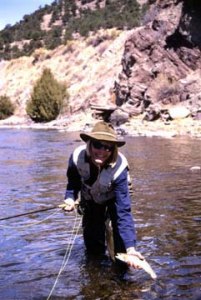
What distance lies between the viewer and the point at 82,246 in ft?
24.8

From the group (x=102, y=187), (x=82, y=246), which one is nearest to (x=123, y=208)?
(x=102, y=187)

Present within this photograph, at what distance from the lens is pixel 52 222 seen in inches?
365

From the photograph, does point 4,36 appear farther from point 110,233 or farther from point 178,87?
point 110,233

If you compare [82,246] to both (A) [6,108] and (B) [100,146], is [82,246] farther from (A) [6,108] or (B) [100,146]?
(A) [6,108]

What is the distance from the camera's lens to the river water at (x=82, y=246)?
5832 mm

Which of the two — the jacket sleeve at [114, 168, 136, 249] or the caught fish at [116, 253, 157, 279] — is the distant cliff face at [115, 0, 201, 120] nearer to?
the jacket sleeve at [114, 168, 136, 249]

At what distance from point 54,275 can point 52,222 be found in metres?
2.90

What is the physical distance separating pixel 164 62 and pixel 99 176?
38324 mm

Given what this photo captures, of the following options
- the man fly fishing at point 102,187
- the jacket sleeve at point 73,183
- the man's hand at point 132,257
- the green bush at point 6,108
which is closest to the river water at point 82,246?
the man fly fishing at point 102,187

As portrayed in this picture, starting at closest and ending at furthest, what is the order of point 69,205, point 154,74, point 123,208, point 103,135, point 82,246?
point 103,135 → point 123,208 → point 69,205 → point 82,246 → point 154,74

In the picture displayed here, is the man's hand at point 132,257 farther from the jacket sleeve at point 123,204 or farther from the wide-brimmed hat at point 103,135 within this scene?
the wide-brimmed hat at point 103,135

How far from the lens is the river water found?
583 centimetres

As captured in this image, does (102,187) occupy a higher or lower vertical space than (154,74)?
higher

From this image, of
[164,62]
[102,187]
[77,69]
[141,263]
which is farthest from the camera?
[77,69]
